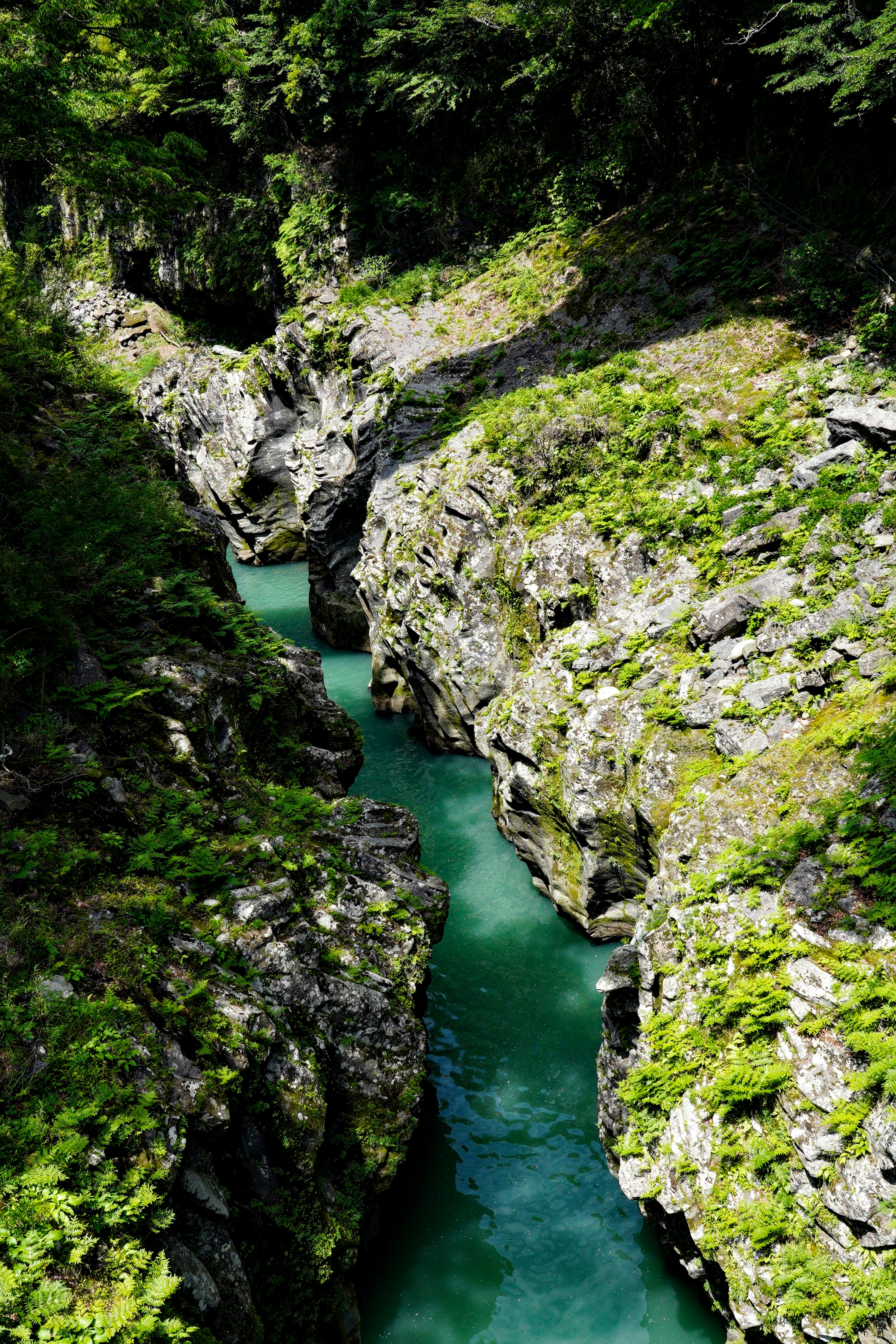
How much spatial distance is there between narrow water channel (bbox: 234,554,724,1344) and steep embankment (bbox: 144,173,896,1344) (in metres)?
0.63

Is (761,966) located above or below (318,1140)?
above

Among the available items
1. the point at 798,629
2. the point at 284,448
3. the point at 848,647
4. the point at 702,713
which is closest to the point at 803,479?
the point at 798,629

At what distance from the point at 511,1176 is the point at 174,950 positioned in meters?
4.55

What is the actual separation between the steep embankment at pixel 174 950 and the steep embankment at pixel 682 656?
8.61 ft

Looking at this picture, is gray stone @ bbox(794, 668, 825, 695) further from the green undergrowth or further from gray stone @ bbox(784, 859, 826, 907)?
gray stone @ bbox(784, 859, 826, 907)

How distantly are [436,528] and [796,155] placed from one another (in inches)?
403

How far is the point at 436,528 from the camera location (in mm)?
14828

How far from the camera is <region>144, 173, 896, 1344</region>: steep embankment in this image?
5.80 meters

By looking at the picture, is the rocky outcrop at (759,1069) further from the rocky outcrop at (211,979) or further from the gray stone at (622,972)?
the rocky outcrop at (211,979)

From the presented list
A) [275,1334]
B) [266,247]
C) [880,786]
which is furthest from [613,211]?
[275,1334]

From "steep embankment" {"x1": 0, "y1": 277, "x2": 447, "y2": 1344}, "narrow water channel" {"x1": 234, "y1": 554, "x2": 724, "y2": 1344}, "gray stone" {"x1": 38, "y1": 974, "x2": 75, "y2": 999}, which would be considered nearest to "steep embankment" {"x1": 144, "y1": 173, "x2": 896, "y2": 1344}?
"narrow water channel" {"x1": 234, "y1": 554, "x2": 724, "y2": 1344}

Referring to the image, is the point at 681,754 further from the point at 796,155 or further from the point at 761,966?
the point at 796,155

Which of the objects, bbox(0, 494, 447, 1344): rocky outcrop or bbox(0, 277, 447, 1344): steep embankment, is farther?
bbox(0, 494, 447, 1344): rocky outcrop

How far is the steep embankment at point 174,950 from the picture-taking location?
4.61 meters
